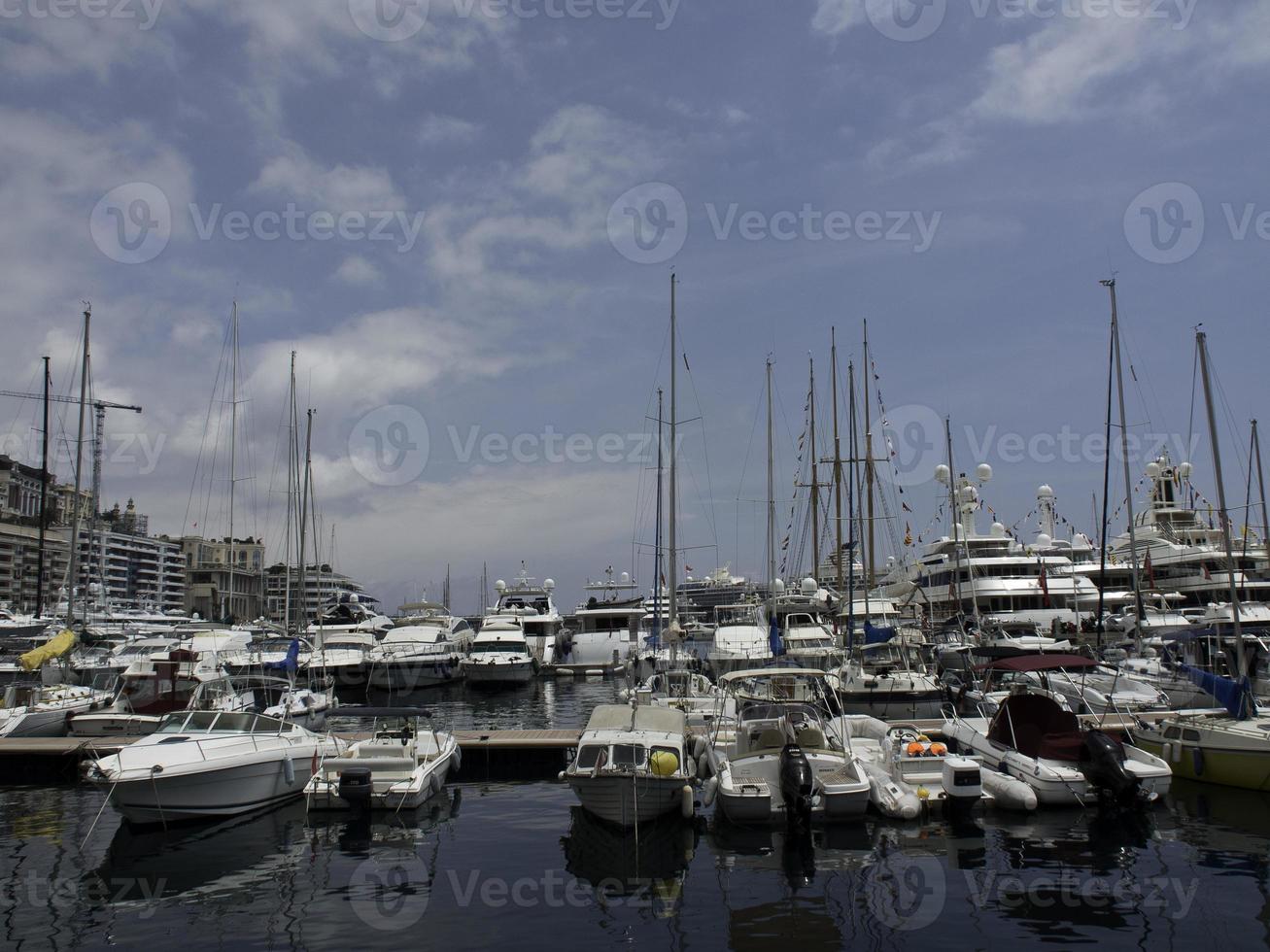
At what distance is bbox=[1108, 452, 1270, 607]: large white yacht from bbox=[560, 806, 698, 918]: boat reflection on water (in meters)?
49.4

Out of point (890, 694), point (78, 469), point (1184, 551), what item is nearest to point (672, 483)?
point (890, 694)

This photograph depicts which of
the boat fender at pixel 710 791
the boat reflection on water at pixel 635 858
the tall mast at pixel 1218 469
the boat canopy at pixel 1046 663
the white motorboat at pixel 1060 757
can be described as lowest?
the boat reflection on water at pixel 635 858

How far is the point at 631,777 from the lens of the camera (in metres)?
17.4

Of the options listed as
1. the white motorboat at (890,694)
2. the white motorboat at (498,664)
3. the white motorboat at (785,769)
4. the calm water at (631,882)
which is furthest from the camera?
the white motorboat at (498,664)

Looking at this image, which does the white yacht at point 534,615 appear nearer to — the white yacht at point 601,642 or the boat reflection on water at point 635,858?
the white yacht at point 601,642

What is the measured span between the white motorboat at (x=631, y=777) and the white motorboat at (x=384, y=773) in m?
4.10

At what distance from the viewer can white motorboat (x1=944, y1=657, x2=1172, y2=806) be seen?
60.3ft

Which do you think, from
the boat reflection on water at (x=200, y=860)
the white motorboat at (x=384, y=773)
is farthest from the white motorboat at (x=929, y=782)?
the boat reflection on water at (x=200, y=860)

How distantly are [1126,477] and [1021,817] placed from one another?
1042 inches

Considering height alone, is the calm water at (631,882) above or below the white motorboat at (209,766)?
below

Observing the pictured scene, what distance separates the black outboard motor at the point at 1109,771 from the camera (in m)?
18.1

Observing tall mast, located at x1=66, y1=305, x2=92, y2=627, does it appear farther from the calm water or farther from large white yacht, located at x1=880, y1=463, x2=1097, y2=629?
large white yacht, located at x1=880, y1=463, x2=1097, y2=629

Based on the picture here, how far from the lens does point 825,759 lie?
1900 cm

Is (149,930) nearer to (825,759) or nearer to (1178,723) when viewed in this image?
(825,759)
